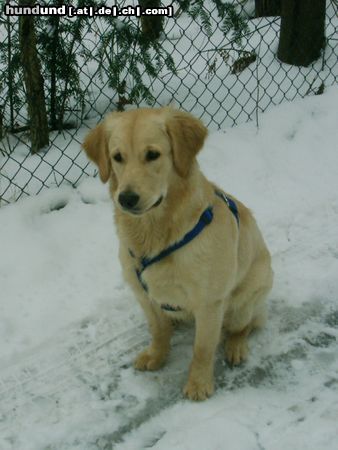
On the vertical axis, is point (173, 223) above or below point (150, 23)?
below

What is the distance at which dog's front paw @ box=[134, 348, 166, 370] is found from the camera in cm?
256

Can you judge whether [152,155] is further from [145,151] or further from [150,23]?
[150,23]

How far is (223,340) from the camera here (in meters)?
2.77

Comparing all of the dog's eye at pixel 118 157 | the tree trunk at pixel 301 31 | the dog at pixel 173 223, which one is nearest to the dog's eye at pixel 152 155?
the dog at pixel 173 223

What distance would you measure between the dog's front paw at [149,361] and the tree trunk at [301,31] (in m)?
3.65

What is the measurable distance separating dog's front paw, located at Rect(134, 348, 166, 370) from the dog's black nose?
0.88 m

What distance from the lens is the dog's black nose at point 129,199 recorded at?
201 centimetres

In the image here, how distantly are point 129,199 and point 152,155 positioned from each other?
0.22 m

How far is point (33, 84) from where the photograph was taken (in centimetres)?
368

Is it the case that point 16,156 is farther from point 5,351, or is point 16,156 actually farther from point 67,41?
point 5,351

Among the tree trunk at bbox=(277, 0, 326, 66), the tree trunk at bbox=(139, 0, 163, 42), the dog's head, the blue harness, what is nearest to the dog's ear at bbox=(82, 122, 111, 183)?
the dog's head

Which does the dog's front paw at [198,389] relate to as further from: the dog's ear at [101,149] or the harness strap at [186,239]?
the dog's ear at [101,149]

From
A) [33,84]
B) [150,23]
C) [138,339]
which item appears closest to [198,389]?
[138,339]

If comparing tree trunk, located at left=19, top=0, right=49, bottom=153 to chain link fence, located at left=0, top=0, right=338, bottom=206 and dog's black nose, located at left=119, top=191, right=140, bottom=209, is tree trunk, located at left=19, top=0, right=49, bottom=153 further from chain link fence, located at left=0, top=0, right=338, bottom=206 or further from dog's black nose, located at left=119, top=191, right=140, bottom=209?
dog's black nose, located at left=119, top=191, right=140, bottom=209
